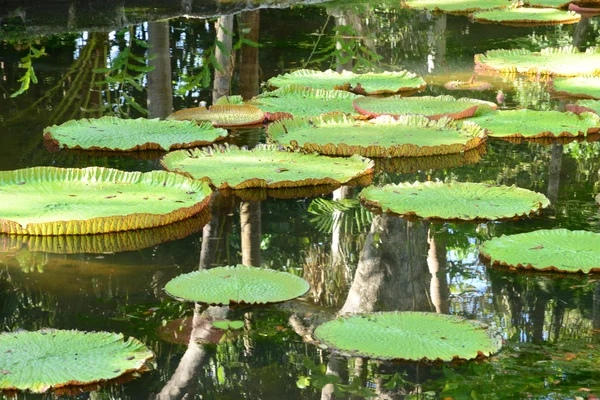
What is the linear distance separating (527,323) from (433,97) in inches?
121

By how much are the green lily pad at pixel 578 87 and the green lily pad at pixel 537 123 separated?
597 millimetres

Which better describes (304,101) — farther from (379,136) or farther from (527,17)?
(527,17)

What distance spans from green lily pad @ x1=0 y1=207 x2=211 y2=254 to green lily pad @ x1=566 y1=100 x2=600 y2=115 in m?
2.63

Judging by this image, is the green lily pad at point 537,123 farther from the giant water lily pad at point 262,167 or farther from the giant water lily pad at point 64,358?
the giant water lily pad at point 64,358

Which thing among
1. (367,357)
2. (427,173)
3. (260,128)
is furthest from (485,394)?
(260,128)

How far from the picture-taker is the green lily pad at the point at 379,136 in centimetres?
489

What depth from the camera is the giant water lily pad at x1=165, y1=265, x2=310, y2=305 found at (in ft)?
10.4

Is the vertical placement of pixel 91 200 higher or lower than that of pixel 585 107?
lower

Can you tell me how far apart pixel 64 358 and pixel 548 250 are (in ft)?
5.83

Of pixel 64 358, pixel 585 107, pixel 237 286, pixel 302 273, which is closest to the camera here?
pixel 64 358

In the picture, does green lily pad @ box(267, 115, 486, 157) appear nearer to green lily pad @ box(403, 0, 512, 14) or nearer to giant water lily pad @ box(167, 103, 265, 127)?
giant water lily pad @ box(167, 103, 265, 127)

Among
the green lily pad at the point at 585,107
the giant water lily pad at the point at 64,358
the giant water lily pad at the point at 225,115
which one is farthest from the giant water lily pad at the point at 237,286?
the green lily pad at the point at 585,107

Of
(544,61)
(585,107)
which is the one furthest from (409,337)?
(544,61)

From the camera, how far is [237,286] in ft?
10.6
